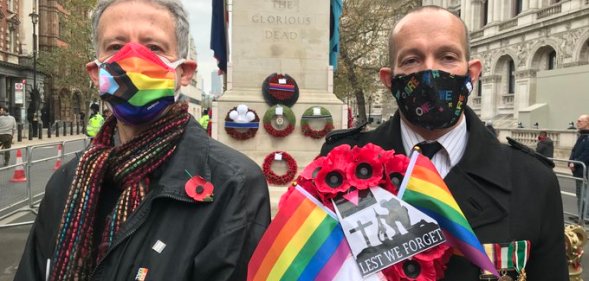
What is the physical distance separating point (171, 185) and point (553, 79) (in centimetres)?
3042

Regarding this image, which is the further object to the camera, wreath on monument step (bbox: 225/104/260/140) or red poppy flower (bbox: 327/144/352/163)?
wreath on monument step (bbox: 225/104/260/140)

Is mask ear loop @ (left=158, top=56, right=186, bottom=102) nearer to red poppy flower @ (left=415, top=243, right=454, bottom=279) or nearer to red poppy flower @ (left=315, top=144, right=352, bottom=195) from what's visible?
red poppy flower @ (left=315, top=144, right=352, bottom=195)

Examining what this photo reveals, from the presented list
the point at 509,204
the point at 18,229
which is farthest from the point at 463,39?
the point at 18,229

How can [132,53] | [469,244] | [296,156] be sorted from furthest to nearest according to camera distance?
[296,156] < [132,53] < [469,244]

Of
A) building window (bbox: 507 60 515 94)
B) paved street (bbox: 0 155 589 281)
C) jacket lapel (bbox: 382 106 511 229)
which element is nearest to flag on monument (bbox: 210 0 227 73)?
paved street (bbox: 0 155 589 281)

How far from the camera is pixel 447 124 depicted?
2006 mm

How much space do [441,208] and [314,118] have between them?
7677 mm

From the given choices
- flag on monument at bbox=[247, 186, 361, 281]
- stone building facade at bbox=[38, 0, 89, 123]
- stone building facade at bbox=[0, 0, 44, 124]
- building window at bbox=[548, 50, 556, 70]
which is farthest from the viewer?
stone building facade at bbox=[38, 0, 89, 123]

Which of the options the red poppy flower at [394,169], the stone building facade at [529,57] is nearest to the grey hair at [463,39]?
the red poppy flower at [394,169]

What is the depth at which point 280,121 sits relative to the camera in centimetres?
912

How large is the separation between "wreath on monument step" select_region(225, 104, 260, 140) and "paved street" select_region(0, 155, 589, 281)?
4.02ft

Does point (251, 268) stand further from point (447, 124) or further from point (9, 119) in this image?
point (9, 119)

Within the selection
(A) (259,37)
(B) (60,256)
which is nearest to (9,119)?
(A) (259,37)

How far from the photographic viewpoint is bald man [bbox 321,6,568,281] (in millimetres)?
1817
